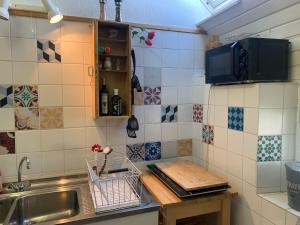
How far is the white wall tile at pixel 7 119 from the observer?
1465mm

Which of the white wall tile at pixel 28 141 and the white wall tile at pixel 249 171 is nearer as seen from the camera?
the white wall tile at pixel 249 171

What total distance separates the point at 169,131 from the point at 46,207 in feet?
3.27

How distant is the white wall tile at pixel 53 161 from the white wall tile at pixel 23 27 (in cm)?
77

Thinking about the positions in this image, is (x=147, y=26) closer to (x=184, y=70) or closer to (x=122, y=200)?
(x=184, y=70)

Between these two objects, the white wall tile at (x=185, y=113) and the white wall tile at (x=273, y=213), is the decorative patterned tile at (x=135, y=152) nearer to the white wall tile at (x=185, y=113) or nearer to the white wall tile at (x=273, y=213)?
the white wall tile at (x=185, y=113)

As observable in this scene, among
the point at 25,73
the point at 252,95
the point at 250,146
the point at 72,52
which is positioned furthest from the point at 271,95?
the point at 25,73

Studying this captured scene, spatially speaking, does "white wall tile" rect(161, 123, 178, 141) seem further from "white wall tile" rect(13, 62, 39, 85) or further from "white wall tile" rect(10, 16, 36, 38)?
"white wall tile" rect(10, 16, 36, 38)

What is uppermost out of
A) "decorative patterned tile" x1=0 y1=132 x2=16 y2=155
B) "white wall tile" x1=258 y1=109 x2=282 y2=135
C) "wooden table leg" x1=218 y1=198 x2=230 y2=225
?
"white wall tile" x1=258 y1=109 x2=282 y2=135

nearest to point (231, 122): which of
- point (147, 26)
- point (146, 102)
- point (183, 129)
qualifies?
point (183, 129)

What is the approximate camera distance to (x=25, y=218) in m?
1.36

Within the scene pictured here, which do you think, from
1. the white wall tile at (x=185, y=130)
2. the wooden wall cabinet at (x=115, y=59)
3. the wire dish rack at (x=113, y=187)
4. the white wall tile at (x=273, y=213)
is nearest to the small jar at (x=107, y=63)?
the wooden wall cabinet at (x=115, y=59)

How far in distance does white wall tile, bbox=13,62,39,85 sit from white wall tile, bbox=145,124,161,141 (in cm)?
84

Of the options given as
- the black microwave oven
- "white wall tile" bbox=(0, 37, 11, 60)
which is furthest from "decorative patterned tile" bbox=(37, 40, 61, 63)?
the black microwave oven

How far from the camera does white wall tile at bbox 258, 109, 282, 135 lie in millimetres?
1255
